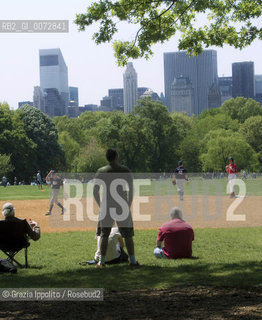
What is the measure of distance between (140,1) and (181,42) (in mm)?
1628

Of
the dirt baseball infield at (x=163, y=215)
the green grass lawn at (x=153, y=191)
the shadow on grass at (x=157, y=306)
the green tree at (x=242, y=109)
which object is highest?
the green tree at (x=242, y=109)

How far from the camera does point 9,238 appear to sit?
30.0 ft

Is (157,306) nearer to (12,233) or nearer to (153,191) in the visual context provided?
(12,233)

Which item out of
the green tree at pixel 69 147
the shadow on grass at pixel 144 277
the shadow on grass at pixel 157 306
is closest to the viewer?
the shadow on grass at pixel 157 306

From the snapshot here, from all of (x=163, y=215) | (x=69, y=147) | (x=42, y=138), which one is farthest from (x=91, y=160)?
(x=163, y=215)

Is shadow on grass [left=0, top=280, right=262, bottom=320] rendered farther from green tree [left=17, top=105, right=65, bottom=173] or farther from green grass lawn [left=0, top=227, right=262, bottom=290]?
green tree [left=17, top=105, right=65, bottom=173]

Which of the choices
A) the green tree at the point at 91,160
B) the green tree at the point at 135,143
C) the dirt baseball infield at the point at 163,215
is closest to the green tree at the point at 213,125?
the green tree at the point at 135,143

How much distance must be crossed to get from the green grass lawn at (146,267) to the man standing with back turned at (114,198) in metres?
0.62

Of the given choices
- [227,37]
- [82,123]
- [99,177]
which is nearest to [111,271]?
[99,177]

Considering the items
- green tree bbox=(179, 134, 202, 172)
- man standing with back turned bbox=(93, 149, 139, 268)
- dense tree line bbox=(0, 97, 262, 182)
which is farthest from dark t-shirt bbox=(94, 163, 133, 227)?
green tree bbox=(179, 134, 202, 172)

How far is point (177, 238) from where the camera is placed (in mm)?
9781

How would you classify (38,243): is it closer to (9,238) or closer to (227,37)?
(9,238)

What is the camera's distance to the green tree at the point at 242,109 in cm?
10712

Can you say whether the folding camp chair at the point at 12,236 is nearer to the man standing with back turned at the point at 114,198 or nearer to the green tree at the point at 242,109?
the man standing with back turned at the point at 114,198
